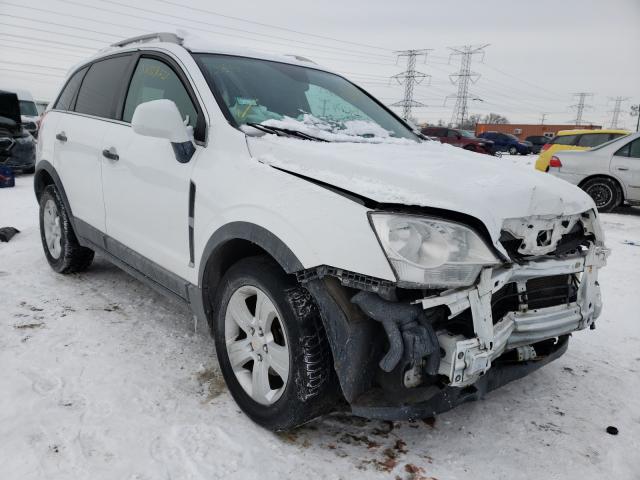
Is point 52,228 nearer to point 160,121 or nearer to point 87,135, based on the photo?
point 87,135

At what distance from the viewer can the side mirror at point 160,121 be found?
2.40 metres

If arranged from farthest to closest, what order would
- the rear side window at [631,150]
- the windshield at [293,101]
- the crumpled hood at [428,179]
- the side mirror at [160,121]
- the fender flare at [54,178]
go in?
the rear side window at [631,150]
the fender flare at [54,178]
the windshield at [293,101]
the side mirror at [160,121]
the crumpled hood at [428,179]

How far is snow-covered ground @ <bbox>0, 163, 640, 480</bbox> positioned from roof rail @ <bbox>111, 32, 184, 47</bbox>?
6.28ft

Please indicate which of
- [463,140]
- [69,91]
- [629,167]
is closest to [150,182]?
[69,91]

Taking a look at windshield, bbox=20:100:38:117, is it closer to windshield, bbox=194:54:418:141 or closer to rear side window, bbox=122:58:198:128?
rear side window, bbox=122:58:198:128

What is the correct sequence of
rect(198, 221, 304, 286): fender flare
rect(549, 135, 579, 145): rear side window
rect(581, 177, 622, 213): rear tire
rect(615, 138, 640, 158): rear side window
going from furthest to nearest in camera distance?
rect(549, 135, 579, 145): rear side window
rect(581, 177, 622, 213): rear tire
rect(615, 138, 640, 158): rear side window
rect(198, 221, 304, 286): fender flare

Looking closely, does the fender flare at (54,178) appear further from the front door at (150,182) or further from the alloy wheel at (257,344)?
the alloy wheel at (257,344)

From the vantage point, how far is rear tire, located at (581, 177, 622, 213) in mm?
8734

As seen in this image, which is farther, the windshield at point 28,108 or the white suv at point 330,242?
the windshield at point 28,108

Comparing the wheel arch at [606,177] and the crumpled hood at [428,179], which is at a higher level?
the crumpled hood at [428,179]

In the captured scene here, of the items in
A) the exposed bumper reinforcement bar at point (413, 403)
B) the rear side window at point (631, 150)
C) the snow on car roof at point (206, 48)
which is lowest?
the exposed bumper reinforcement bar at point (413, 403)

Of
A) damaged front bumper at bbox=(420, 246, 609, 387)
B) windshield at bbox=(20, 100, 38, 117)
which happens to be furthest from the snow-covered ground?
windshield at bbox=(20, 100, 38, 117)

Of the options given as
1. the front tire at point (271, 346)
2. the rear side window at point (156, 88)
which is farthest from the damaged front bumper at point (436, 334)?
the rear side window at point (156, 88)

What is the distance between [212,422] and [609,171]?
8.81 metres
